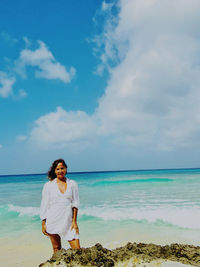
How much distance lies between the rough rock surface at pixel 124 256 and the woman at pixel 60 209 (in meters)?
0.56

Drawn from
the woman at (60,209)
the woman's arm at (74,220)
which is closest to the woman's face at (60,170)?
the woman at (60,209)

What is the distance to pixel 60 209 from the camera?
3504 millimetres

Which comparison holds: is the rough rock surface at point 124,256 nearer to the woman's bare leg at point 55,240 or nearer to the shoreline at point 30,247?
the woman's bare leg at point 55,240

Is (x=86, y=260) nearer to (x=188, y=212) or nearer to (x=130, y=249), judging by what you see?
(x=130, y=249)

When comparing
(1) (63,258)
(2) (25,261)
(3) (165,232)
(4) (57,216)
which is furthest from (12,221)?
(1) (63,258)

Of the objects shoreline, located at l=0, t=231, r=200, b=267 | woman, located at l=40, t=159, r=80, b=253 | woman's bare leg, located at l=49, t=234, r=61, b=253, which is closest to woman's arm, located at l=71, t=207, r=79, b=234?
woman, located at l=40, t=159, r=80, b=253

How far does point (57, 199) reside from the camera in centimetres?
352

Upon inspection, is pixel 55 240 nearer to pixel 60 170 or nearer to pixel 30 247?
pixel 60 170

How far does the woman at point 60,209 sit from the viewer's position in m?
3.48

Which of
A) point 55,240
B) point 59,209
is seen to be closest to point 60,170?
point 59,209

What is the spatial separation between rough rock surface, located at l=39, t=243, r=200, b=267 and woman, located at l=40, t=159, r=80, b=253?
1.82ft

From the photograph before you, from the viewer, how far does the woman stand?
11.4 feet

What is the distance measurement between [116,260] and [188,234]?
4.96 metres

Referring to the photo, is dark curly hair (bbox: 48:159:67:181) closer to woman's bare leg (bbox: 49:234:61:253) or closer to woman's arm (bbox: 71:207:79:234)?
woman's arm (bbox: 71:207:79:234)
